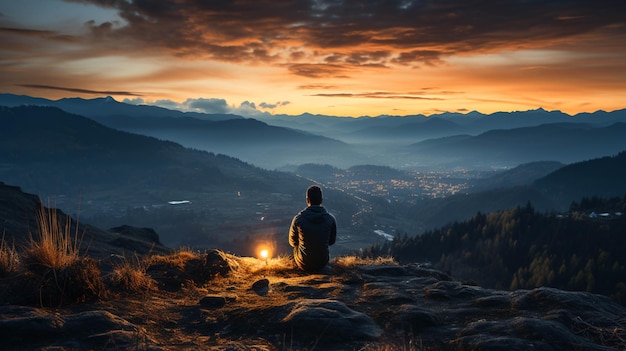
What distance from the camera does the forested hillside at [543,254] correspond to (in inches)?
5906

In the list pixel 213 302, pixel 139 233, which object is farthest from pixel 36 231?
pixel 213 302

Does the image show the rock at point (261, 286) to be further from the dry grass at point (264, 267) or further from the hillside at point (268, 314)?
the dry grass at point (264, 267)

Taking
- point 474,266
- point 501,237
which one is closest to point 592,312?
point 474,266

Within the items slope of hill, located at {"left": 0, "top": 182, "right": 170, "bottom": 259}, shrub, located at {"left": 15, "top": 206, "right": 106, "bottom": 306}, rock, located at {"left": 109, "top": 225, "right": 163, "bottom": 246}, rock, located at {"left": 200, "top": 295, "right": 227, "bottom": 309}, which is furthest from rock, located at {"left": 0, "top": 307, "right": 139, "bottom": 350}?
rock, located at {"left": 109, "top": 225, "right": 163, "bottom": 246}

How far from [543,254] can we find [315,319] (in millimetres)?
189107

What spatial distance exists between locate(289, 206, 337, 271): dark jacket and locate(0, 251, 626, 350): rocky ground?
2371 mm

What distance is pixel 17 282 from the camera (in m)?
9.30

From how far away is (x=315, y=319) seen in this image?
8789 millimetres

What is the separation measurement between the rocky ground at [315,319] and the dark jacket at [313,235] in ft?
7.78

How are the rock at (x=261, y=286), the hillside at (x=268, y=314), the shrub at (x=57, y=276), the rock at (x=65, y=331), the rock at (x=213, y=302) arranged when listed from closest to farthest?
the rock at (x=65, y=331) < the hillside at (x=268, y=314) < the shrub at (x=57, y=276) < the rock at (x=213, y=302) < the rock at (x=261, y=286)

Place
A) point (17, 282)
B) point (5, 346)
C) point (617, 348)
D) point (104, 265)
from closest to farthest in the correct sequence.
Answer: point (5, 346), point (617, 348), point (17, 282), point (104, 265)

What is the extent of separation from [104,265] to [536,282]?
166 meters

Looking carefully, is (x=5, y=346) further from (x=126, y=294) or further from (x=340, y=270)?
(x=340, y=270)

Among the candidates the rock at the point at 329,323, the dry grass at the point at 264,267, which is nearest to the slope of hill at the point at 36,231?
the dry grass at the point at 264,267
